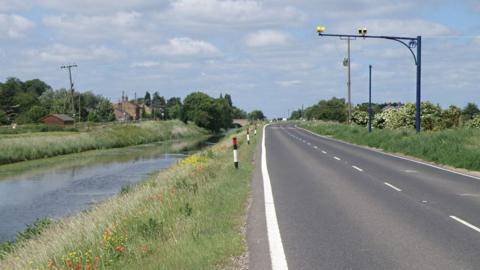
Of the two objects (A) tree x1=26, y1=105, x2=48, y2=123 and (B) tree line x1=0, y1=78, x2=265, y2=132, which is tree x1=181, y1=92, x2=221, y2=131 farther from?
(A) tree x1=26, y1=105, x2=48, y2=123

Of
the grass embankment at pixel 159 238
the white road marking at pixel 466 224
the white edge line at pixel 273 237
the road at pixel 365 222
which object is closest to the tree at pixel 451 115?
the road at pixel 365 222

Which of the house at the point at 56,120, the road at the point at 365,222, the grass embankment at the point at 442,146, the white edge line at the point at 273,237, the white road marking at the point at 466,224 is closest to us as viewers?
the white edge line at the point at 273,237

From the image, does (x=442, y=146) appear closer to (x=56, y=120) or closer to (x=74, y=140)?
(x=74, y=140)

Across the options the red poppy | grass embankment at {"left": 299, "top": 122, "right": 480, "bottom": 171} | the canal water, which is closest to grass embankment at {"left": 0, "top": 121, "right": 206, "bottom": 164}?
the canal water

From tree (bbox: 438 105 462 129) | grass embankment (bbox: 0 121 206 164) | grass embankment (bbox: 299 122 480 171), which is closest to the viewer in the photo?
grass embankment (bbox: 299 122 480 171)

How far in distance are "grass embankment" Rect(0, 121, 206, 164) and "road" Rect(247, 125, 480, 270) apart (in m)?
34.5

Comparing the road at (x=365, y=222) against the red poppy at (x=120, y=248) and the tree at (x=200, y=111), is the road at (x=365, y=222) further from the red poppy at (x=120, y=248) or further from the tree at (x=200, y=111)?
the tree at (x=200, y=111)

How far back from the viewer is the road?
24.0ft

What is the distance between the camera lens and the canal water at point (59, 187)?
2075 cm

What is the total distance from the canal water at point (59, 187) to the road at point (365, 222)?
8588 mm

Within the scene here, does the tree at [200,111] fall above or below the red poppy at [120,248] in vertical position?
above

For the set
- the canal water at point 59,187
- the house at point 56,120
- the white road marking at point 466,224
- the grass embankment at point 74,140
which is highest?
the house at point 56,120

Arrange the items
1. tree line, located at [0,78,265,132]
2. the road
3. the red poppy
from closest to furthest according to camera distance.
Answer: the road < the red poppy < tree line, located at [0,78,265,132]

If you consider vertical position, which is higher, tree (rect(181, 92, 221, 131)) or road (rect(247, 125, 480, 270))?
tree (rect(181, 92, 221, 131))
